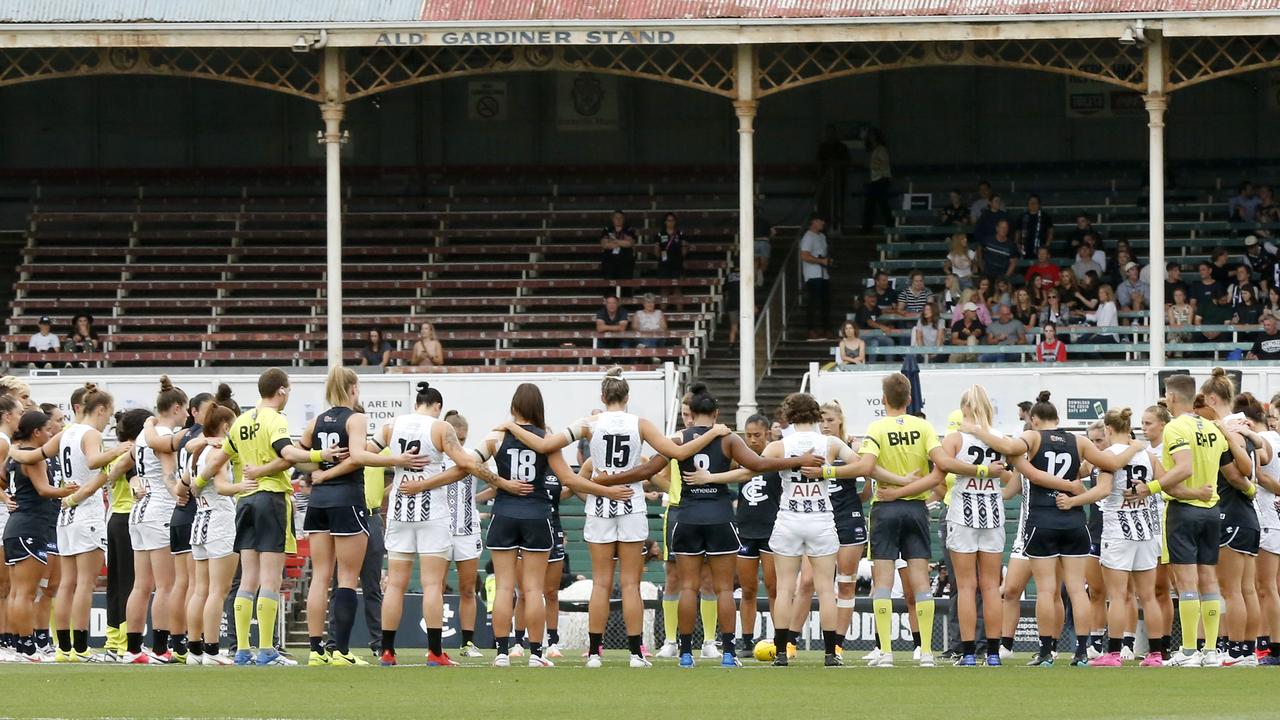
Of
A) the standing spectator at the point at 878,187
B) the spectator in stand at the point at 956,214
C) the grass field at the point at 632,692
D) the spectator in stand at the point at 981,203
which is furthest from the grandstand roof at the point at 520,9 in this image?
the grass field at the point at 632,692

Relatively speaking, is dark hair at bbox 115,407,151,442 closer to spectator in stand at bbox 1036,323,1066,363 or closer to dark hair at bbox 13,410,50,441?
Answer: dark hair at bbox 13,410,50,441

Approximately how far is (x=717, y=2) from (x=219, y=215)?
1048cm

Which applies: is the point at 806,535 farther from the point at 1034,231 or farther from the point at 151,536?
the point at 1034,231

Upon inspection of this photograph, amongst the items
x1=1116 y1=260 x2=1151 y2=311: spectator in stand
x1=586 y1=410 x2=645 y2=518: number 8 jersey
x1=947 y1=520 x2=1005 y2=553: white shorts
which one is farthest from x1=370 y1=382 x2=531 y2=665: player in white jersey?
x1=1116 y1=260 x2=1151 y2=311: spectator in stand

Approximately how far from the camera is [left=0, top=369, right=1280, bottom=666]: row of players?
14039 millimetres

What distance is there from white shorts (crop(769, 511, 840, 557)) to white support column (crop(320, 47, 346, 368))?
1110 centimetres

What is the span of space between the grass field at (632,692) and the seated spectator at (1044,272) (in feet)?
41.8

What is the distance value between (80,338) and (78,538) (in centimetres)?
1375

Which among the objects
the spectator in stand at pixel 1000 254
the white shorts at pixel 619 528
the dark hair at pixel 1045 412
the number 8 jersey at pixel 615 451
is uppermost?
the spectator in stand at pixel 1000 254

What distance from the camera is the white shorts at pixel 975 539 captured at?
47.6ft

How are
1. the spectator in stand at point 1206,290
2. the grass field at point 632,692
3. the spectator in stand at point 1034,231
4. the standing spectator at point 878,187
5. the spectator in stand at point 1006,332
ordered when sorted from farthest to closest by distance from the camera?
the standing spectator at point 878,187 < the spectator in stand at point 1034,231 < the spectator in stand at point 1206,290 < the spectator in stand at point 1006,332 < the grass field at point 632,692

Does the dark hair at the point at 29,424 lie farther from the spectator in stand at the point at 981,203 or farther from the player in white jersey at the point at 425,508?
the spectator in stand at the point at 981,203

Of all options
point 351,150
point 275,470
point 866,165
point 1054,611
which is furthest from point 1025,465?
point 351,150

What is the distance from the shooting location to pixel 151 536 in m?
14.8
